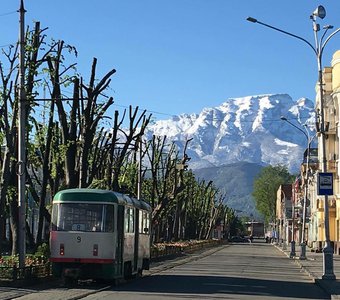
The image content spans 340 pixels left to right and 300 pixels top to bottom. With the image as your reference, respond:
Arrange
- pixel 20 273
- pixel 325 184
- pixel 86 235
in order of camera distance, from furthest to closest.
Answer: pixel 325 184, pixel 86 235, pixel 20 273

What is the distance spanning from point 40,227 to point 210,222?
84781 mm

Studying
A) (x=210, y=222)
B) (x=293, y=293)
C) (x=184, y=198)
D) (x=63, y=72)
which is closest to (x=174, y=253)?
(x=184, y=198)

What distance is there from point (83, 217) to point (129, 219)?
131 inches

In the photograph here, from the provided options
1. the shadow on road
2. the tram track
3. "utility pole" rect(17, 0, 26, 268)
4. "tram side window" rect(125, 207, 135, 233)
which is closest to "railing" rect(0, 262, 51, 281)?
the tram track

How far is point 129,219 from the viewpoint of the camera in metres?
28.0

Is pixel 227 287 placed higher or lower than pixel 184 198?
lower

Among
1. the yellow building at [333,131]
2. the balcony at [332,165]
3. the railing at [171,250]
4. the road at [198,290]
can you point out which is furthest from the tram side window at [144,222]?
the balcony at [332,165]

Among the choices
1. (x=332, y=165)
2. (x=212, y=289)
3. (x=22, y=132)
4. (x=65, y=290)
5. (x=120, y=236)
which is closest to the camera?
(x=65, y=290)

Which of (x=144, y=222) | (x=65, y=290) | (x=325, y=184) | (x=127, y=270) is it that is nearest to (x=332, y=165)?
(x=325, y=184)

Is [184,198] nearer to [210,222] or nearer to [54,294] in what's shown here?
[210,222]

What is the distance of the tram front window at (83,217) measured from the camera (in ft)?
81.9

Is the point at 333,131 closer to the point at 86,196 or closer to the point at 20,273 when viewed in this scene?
the point at 86,196

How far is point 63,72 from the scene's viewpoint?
31.5 metres

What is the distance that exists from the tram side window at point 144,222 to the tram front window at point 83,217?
19.4 ft
